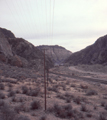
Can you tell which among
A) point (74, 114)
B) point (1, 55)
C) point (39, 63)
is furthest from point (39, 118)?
point (39, 63)

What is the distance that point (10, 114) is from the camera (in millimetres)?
6555

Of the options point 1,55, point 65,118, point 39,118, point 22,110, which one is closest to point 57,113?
point 65,118

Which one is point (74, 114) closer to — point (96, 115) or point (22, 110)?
point (96, 115)

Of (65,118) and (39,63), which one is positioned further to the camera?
(39,63)

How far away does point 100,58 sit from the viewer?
300 feet

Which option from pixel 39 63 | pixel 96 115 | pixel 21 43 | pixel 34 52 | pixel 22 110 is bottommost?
pixel 96 115

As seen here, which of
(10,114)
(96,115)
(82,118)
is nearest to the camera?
(10,114)

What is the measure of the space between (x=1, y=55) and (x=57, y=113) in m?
35.0

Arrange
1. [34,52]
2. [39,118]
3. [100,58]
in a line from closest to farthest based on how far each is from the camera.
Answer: [39,118] < [34,52] < [100,58]

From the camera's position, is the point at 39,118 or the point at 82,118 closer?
the point at 39,118

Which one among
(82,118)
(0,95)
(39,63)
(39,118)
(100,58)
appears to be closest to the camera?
(39,118)

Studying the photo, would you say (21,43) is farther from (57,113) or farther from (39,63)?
(57,113)

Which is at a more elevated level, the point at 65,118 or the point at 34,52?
the point at 34,52

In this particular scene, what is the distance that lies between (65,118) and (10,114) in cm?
355
